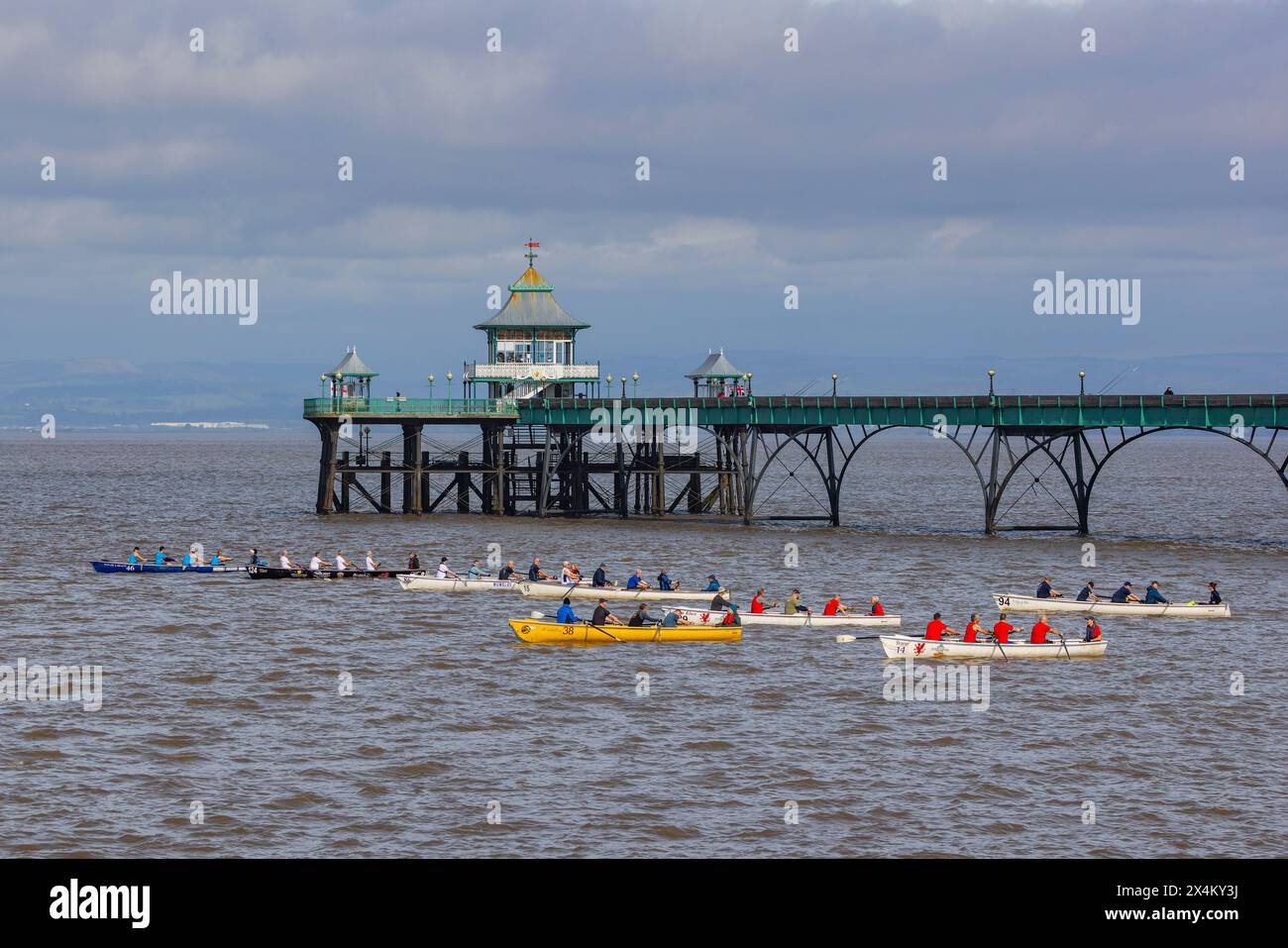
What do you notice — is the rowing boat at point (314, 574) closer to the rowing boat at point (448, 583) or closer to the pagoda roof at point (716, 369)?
the rowing boat at point (448, 583)

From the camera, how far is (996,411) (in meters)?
81.2

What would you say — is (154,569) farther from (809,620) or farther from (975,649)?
(975,649)

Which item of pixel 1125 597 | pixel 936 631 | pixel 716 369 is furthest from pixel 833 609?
pixel 716 369

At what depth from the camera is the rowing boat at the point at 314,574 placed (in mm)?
66125

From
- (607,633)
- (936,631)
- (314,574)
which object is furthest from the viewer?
(314,574)

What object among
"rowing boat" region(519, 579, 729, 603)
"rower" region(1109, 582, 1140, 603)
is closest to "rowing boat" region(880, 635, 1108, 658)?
"rower" region(1109, 582, 1140, 603)

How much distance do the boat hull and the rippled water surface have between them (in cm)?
58

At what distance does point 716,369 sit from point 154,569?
44615mm

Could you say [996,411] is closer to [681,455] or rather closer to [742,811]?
[681,455]

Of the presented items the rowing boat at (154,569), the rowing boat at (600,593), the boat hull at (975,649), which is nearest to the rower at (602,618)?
the rowing boat at (600,593)

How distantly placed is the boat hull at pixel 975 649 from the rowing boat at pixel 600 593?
10375mm

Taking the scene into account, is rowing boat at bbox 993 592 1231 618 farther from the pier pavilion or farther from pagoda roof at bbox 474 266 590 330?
pagoda roof at bbox 474 266 590 330

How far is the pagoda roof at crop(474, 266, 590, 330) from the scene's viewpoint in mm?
103938

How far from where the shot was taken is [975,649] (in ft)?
155
